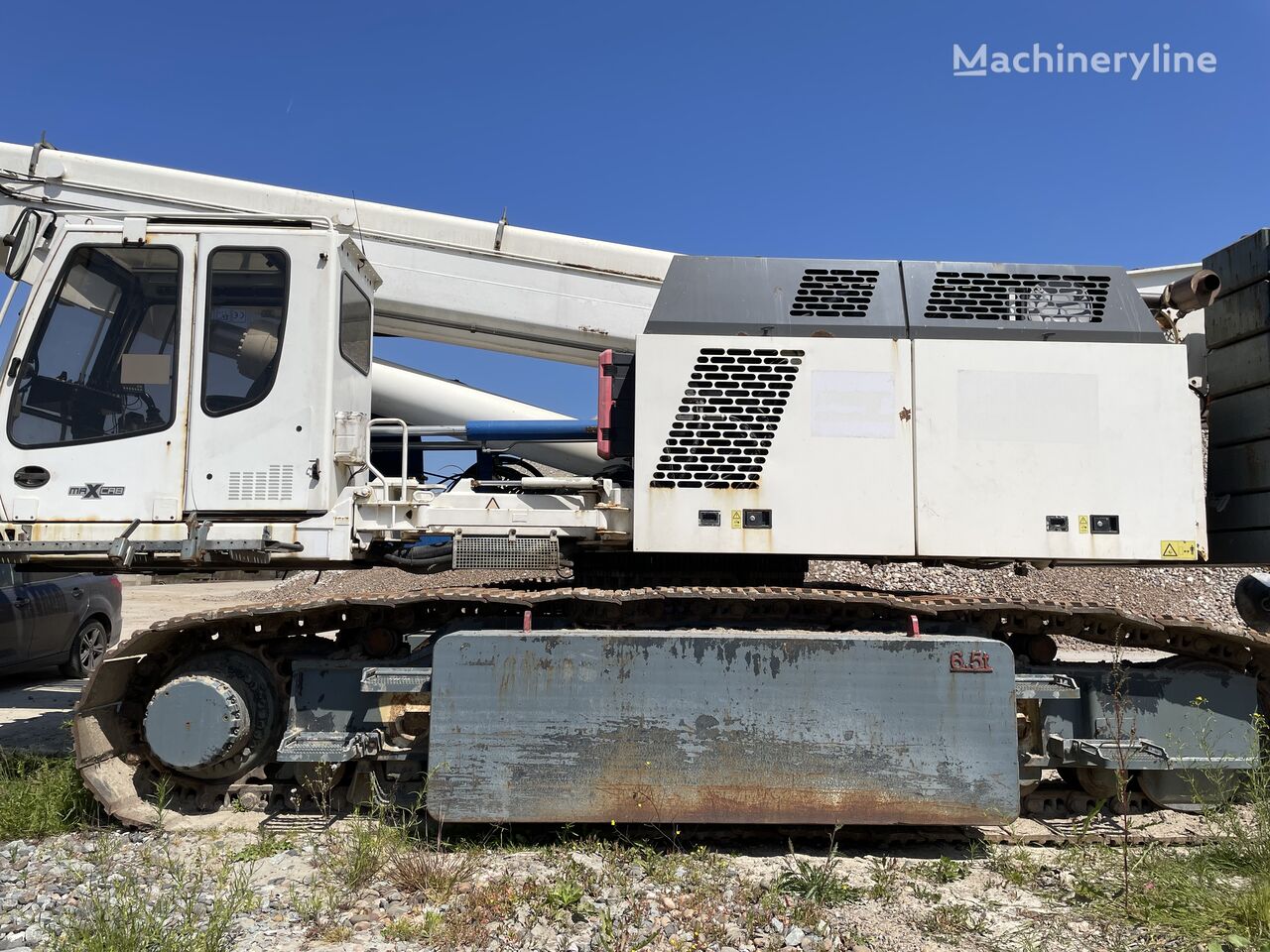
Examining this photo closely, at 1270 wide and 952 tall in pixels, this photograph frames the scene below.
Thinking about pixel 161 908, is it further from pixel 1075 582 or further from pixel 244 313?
pixel 1075 582

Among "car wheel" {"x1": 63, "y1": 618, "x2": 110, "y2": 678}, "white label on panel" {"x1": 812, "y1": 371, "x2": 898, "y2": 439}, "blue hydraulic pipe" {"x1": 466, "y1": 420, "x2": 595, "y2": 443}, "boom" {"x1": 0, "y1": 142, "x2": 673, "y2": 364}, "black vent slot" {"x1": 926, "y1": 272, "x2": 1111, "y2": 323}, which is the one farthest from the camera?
"car wheel" {"x1": 63, "y1": 618, "x2": 110, "y2": 678}

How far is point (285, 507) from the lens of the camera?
4.47 metres

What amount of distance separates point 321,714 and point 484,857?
1.18m

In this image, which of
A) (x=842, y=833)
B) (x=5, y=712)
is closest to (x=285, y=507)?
(x=842, y=833)

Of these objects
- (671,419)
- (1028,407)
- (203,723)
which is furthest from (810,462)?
(203,723)

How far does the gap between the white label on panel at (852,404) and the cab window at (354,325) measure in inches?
99.7

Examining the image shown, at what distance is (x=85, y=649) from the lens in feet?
31.2

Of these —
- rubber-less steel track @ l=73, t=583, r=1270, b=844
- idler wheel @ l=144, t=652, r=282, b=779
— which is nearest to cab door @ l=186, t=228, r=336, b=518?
rubber-less steel track @ l=73, t=583, r=1270, b=844

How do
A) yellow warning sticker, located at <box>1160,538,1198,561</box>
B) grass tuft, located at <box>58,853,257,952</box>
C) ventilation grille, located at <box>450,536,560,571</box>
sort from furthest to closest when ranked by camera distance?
ventilation grille, located at <box>450,536,560,571</box>
yellow warning sticker, located at <box>1160,538,1198,561</box>
grass tuft, located at <box>58,853,257,952</box>

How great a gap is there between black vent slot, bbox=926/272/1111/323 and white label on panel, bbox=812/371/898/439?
52cm

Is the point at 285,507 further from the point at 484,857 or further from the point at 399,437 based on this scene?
the point at 484,857

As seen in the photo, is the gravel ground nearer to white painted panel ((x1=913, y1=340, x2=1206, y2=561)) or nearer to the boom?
white painted panel ((x1=913, y1=340, x2=1206, y2=561))

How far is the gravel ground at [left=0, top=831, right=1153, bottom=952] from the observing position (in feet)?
10.9

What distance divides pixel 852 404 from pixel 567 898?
263 cm
